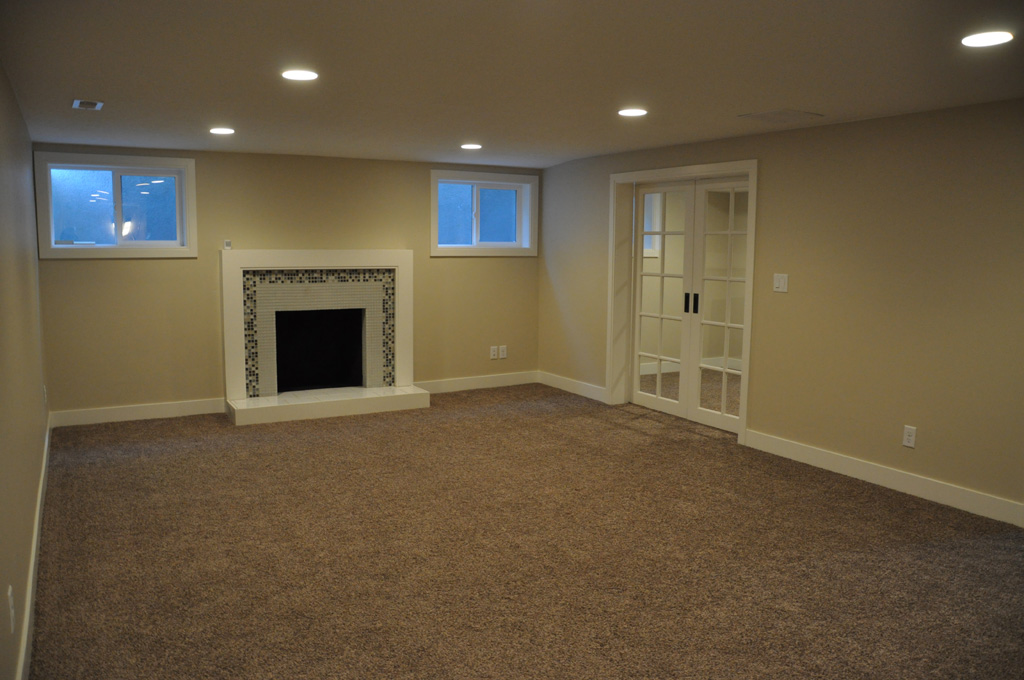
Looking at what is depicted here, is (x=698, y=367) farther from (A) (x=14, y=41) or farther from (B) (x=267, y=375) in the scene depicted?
(A) (x=14, y=41)

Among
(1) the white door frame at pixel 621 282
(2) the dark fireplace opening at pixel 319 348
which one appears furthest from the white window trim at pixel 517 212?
(1) the white door frame at pixel 621 282

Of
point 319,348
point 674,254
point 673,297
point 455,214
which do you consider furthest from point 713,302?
point 319,348

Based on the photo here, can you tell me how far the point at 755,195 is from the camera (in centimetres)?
507

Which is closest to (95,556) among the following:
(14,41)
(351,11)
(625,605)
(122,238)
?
(14,41)

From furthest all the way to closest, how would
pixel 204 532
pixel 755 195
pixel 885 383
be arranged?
1. pixel 755 195
2. pixel 885 383
3. pixel 204 532

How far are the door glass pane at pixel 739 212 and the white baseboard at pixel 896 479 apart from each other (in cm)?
151

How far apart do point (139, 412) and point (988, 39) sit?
595 cm

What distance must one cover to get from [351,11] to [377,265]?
4263 millimetres

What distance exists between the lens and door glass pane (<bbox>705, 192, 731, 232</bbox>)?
5574mm

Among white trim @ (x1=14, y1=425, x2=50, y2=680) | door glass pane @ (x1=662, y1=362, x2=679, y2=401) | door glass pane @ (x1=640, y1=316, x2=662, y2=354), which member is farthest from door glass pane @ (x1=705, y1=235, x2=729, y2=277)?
white trim @ (x1=14, y1=425, x2=50, y2=680)

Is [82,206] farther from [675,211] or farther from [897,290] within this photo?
[897,290]

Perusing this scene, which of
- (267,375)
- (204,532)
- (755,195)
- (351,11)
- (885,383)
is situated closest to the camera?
(351,11)

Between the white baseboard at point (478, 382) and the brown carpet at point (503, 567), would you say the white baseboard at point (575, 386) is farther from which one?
the brown carpet at point (503, 567)

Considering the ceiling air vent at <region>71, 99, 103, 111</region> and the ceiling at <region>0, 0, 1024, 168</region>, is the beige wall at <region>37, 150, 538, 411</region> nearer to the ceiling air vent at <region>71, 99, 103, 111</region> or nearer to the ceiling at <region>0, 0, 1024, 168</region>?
the ceiling at <region>0, 0, 1024, 168</region>
